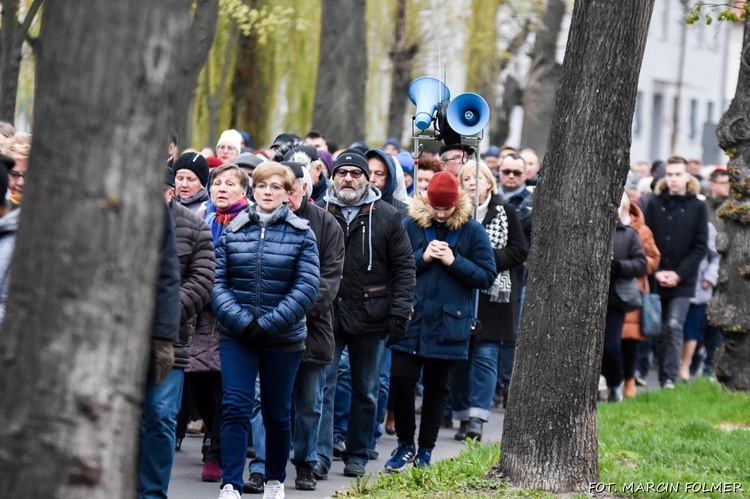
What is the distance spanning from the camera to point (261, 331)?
26.8 ft

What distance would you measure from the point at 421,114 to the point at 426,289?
2532mm

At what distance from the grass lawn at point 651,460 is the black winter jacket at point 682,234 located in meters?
2.81

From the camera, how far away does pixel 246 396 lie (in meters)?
8.24

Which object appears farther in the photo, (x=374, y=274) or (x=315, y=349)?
(x=374, y=274)

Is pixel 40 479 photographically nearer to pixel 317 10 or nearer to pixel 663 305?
pixel 663 305

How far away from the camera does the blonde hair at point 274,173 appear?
28.1ft

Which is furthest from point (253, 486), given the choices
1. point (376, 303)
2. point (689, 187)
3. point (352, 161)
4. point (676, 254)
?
point (689, 187)

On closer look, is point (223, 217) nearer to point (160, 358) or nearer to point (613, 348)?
point (160, 358)

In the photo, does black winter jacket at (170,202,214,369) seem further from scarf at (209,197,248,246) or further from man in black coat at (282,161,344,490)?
scarf at (209,197,248,246)

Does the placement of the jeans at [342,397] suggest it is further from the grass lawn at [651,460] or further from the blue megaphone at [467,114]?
the blue megaphone at [467,114]

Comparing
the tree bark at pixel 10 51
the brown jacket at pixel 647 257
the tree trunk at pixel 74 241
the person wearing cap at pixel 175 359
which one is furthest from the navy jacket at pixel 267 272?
the brown jacket at pixel 647 257

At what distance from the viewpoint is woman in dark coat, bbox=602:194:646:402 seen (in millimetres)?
13812

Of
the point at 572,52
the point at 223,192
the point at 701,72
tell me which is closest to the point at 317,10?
the point at 223,192

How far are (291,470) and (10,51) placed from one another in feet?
20.2
